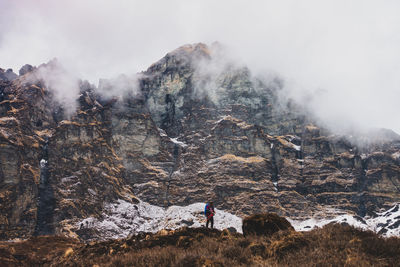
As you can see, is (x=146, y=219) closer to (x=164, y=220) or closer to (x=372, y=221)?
(x=164, y=220)

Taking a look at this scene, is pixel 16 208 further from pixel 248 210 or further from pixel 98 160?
pixel 248 210

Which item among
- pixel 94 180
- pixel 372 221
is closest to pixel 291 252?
pixel 94 180

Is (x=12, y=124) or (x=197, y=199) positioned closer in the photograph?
(x=12, y=124)

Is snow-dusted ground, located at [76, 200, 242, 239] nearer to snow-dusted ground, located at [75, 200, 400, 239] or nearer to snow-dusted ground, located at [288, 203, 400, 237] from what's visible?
snow-dusted ground, located at [75, 200, 400, 239]

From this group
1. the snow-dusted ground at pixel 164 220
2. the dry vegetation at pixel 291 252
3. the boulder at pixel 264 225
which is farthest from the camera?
the snow-dusted ground at pixel 164 220

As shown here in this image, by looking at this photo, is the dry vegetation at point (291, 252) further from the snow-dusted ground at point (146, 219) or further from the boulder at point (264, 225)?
the snow-dusted ground at point (146, 219)

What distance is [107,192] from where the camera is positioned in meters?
157

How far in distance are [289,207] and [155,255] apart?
17875cm

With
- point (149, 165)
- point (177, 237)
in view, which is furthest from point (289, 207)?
point (177, 237)

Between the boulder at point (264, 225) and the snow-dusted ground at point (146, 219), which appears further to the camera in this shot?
the snow-dusted ground at point (146, 219)

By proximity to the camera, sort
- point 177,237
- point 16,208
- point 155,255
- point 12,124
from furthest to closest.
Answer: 1. point 12,124
2. point 16,208
3. point 177,237
4. point 155,255

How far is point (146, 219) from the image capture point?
15550cm

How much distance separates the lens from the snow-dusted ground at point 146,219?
134 m

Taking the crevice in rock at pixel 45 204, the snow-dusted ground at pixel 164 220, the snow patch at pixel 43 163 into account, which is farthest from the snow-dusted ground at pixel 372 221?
the snow patch at pixel 43 163
